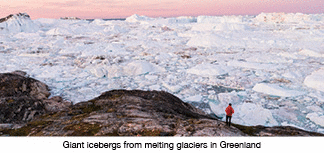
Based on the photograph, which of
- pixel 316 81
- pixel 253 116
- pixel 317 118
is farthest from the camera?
pixel 316 81

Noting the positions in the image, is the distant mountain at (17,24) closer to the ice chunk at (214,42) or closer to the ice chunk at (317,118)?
the ice chunk at (214,42)

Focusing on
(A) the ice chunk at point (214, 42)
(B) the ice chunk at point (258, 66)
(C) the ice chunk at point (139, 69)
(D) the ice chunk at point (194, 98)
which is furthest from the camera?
(A) the ice chunk at point (214, 42)

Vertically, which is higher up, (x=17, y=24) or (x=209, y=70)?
(x=17, y=24)

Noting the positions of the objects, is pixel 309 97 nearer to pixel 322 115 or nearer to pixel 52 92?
pixel 322 115

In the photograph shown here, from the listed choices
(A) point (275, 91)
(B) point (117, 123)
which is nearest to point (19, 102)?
(B) point (117, 123)

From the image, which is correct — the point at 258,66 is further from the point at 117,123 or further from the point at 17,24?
the point at 17,24

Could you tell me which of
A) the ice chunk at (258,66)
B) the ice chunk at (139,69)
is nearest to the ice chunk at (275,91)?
the ice chunk at (258,66)
